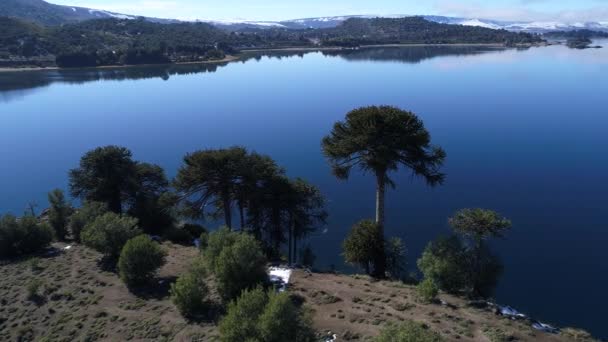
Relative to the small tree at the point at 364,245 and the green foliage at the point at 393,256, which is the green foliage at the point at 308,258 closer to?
the small tree at the point at 364,245

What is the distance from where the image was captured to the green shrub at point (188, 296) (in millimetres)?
24250

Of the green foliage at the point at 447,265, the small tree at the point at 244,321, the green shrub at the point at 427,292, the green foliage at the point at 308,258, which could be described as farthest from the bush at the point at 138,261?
the green foliage at the point at 447,265

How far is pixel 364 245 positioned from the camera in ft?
104

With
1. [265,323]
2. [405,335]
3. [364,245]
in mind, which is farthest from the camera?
[364,245]

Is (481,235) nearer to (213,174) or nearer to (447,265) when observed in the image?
(447,265)

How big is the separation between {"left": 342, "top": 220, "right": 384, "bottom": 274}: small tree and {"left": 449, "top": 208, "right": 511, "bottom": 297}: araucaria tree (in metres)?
5.60

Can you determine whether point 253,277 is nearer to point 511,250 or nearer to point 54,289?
point 54,289

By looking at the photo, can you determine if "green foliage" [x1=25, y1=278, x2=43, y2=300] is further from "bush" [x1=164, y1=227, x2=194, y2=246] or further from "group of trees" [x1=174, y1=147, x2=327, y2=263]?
"group of trees" [x1=174, y1=147, x2=327, y2=263]

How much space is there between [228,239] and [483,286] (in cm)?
1567

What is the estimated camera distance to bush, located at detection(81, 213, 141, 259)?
3259 centimetres

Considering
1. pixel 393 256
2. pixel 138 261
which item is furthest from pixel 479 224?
pixel 138 261

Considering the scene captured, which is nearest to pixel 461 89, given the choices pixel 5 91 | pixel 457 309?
pixel 457 309

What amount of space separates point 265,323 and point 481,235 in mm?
14795

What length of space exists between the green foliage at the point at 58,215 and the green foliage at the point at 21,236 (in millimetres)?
2084
